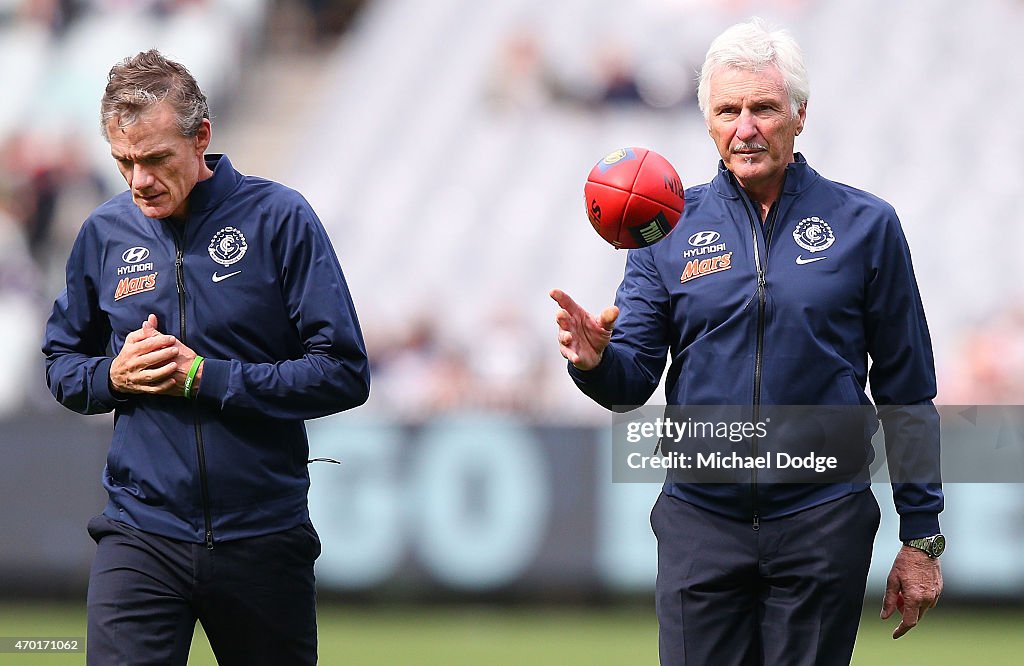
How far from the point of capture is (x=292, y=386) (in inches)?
154

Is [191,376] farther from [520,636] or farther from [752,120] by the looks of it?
[520,636]

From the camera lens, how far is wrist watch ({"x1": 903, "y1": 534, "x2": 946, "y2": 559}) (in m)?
3.88

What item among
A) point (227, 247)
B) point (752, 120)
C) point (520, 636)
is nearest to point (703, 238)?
point (752, 120)

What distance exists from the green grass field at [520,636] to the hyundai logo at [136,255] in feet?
12.8

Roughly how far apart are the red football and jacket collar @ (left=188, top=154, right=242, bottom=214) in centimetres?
97

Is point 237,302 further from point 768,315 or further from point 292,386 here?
point 768,315

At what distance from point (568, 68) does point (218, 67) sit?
407cm

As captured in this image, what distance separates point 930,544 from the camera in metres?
3.88

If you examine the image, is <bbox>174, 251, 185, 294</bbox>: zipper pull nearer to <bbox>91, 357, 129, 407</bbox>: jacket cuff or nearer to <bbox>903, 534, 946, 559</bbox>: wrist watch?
<bbox>91, 357, 129, 407</bbox>: jacket cuff

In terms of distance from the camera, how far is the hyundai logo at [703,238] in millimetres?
3904

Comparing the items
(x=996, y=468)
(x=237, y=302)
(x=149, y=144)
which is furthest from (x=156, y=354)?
(x=996, y=468)

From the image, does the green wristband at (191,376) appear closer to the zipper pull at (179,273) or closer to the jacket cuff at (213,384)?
the jacket cuff at (213,384)

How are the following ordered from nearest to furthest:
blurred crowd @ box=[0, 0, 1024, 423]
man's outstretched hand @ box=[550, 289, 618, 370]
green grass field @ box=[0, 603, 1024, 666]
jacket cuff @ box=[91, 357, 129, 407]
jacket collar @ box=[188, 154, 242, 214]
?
man's outstretched hand @ box=[550, 289, 618, 370]
jacket cuff @ box=[91, 357, 129, 407]
jacket collar @ box=[188, 154, 242, 214]
green grass field @ box=[0, 603, 1024, 666]
blurred crowd @ box=[0, 0, 1024, 423]

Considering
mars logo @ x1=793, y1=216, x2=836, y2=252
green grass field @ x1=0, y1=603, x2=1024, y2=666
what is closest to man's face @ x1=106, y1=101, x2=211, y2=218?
mars logo @ x1=793, y1=216, x2=836, y2=252
